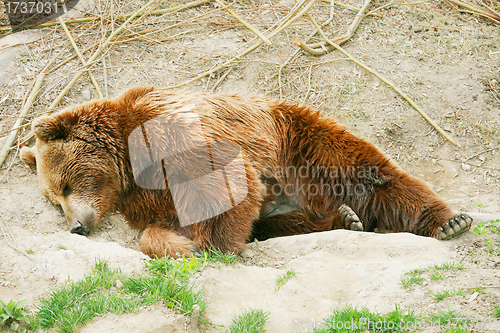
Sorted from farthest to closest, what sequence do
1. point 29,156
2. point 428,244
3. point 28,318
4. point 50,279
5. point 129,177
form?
point 29,156 < point 129,177 < point 428,244 < point 50,279 < point 28,318

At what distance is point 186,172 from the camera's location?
13.0 ft

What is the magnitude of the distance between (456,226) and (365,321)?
64.1 inches

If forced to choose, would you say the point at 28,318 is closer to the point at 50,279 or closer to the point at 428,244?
the point at 50,279

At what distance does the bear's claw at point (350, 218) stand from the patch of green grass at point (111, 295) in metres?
1.93

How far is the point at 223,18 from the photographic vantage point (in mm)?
7109

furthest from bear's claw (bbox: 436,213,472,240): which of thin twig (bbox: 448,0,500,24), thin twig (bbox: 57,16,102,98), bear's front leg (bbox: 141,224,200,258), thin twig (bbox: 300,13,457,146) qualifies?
thin twig (bbox: 448,0,500,24)

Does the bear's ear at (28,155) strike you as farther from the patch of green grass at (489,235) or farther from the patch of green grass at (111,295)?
the patch of green grass at (489,235)

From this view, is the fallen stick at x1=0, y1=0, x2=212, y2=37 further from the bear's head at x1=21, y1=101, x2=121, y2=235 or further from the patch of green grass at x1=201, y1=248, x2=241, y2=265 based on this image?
the patch of green grass at x1=201, y1=248, x2=241, y2=265

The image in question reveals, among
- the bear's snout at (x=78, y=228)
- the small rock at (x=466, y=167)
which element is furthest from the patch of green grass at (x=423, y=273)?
the bear's snout at (x=78, y=228)

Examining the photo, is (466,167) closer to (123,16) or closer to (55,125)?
(55,125)

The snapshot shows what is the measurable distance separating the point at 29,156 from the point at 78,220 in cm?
108

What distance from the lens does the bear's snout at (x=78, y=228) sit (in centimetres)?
400

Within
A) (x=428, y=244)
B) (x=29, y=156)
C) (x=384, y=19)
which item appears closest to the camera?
(x=428, y=244)

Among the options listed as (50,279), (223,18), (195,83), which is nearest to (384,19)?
(223,18)
